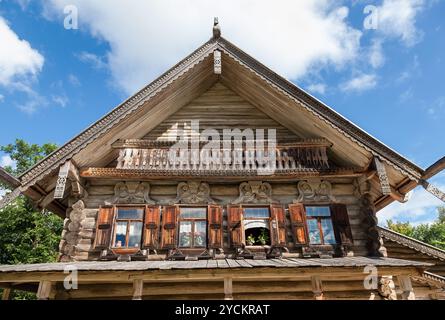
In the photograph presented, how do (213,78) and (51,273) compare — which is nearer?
(51,273)

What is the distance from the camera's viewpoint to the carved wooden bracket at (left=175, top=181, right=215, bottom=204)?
9992 millimetres

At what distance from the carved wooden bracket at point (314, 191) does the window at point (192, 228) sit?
313 centimetres

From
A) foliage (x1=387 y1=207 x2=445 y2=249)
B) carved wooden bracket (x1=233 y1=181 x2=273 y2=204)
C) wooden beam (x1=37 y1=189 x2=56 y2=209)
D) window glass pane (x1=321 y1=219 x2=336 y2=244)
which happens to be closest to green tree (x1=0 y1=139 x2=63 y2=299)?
wooden beam (x1=37 y1=189 x2=56 y2=209)

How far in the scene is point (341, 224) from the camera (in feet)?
31.2

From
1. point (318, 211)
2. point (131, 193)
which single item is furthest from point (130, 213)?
point (318, 211)

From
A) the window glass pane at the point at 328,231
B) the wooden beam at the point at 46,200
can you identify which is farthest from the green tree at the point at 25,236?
the window glass pane at the point at 328,231

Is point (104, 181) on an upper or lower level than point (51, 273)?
upper

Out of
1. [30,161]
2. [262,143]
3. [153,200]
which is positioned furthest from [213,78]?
[30,161]
